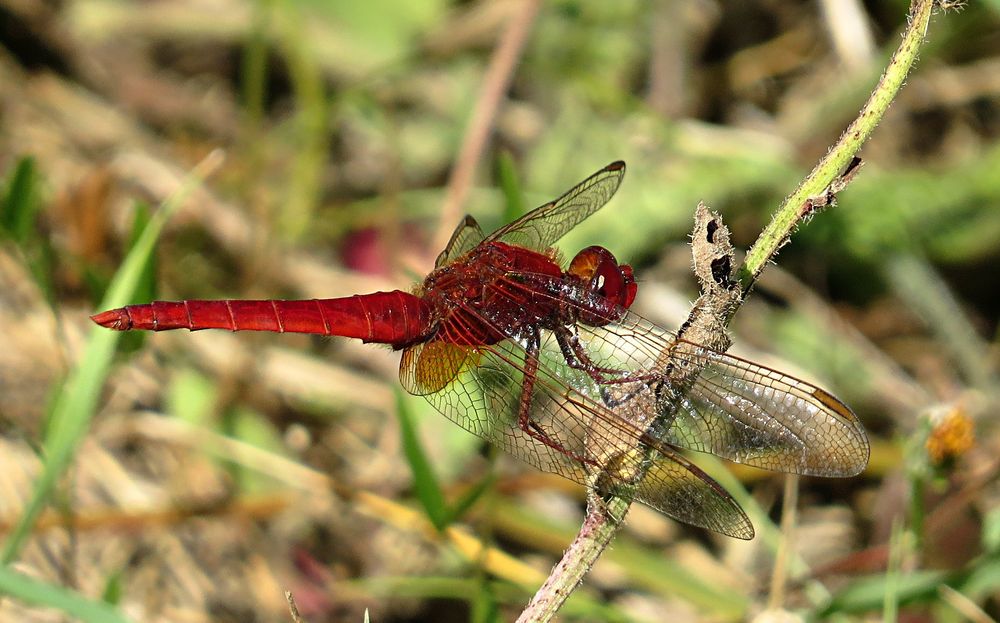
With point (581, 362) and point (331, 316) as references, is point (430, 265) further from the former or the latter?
point (581, 362)

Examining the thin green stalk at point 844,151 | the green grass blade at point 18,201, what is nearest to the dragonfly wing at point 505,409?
the thin green stalk at point 844,151

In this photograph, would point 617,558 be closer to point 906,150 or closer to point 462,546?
point 462,546

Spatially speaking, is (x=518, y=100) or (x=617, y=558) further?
(x=518, y=100)

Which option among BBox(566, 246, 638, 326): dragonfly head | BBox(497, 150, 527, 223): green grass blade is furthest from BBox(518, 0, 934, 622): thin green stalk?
BBox(497, 150, 527, 223): green grass blade

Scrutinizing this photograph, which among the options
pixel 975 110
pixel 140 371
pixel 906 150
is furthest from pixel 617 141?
pixel 140 371

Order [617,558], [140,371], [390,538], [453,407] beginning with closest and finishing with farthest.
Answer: [453,407] < [617,558] < [390,538] < [140,371]

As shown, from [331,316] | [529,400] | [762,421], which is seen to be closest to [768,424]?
[762,421]
